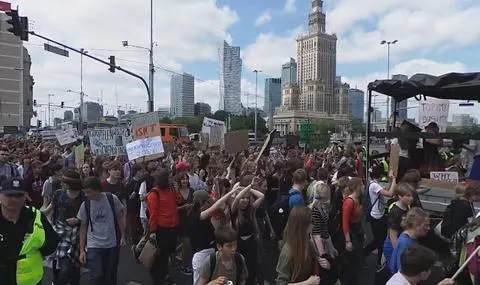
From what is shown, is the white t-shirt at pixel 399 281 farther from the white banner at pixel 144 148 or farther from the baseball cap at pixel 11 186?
the white banner at pixel 144 148

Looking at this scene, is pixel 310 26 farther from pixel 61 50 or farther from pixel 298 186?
pixel 298 186

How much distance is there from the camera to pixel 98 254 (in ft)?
19.7

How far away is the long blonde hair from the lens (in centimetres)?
417

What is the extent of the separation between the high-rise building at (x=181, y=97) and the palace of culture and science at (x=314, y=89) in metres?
19.6

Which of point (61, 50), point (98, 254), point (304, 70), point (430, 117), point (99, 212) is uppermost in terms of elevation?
point (304, 70)

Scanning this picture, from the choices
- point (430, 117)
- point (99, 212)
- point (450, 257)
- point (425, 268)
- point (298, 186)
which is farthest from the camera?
point (430, 117)

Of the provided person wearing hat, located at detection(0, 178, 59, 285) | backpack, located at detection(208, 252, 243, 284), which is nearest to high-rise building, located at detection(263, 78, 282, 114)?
backpack, located at detection(208, 252, 243, 284)

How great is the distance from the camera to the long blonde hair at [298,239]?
4.17 metres

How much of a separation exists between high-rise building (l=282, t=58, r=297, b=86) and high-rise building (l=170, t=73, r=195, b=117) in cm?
2500

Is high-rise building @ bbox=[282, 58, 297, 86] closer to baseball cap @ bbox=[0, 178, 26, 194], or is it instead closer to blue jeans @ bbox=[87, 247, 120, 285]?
blue jeans @ bbox=[87, 247, 120, 285]

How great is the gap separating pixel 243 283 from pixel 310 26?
13297 cm

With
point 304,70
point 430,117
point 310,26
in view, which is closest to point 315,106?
point 304,70

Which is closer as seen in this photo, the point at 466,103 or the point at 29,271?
the point at 29,271

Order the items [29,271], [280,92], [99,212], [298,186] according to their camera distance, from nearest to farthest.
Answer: [29,271]
[99,212]
[298,186]
[280,92]
